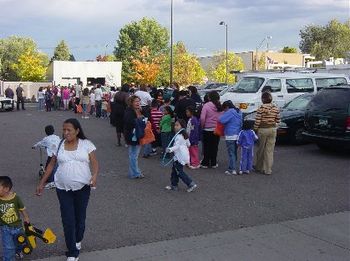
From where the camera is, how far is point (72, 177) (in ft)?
16.5

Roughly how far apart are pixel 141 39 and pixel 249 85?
65114mm

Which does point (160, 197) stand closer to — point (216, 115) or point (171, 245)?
point (171, 245)

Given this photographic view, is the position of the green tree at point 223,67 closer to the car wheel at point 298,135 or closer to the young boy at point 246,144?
the car wheel at point 298,135

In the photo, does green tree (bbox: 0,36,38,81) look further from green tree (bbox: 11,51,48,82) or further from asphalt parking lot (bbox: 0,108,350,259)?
asphalt parking lot (bbox: 0,108,350,259)

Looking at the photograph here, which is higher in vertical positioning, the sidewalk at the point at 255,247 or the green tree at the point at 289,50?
the green tree at the point at 289,50

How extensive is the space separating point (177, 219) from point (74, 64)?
5568 cm

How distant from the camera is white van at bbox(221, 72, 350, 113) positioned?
16.5 m

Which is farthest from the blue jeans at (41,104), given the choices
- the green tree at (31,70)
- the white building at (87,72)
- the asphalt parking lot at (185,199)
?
the green tree at (31,70)

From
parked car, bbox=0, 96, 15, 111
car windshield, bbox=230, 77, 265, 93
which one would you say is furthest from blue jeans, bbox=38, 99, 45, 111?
car windshield, bbox=230, 77, 265, 93

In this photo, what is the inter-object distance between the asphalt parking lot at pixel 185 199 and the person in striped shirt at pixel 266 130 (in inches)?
12.4

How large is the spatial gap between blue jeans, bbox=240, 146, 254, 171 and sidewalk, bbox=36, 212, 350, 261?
3331 millimetres

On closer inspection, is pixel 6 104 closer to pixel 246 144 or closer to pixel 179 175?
pixel 246 144

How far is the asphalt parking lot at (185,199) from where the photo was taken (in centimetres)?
631

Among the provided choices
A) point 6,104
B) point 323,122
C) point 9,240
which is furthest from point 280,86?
point 6,104
